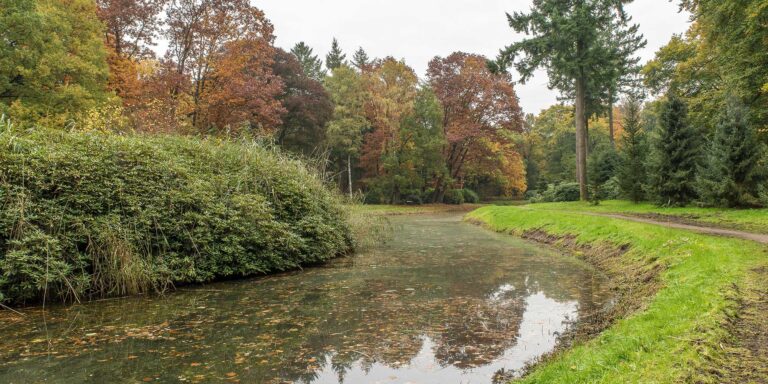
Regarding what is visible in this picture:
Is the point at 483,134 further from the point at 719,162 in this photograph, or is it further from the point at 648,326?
the point at 648,326

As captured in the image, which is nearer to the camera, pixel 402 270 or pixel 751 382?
pixel 751 382

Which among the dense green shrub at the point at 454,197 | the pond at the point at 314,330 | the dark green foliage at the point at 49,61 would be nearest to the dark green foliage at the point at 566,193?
the dense green shrub at the point at 454,197

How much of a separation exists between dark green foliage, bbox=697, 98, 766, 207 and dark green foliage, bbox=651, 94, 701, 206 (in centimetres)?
227

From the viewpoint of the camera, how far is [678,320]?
5.45 metres

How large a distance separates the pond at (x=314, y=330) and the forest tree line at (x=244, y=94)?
17.4 ft

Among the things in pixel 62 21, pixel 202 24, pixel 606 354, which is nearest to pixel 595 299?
pixel 606 354

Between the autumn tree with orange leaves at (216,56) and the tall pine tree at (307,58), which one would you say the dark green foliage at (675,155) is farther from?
the tall pine tree at (307,58)

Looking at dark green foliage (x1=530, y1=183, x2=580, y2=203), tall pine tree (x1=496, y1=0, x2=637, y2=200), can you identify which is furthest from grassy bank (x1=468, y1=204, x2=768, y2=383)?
dark green foliage (x1=530, y1=183, x2=580, y2=203)

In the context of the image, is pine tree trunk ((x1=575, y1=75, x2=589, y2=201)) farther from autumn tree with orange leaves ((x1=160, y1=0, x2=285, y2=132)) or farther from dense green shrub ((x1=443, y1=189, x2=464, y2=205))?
dense green shrub ((x1=443, y1=189, x2=464, y2=205))

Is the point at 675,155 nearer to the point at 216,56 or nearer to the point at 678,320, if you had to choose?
the point at 678,320

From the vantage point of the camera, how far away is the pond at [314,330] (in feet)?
16.9

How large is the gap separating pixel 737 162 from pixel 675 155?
3039 mm

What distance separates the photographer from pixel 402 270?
37.2 ft

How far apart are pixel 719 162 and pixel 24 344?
65.7ft
